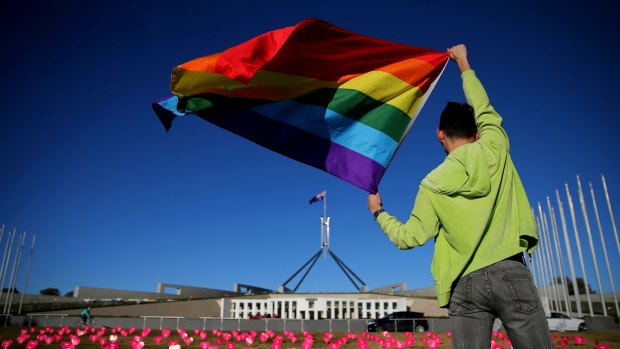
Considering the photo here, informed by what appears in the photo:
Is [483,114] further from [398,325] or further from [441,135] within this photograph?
[398,325]

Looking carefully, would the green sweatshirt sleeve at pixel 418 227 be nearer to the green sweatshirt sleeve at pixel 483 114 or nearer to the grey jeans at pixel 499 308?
the grey jeans at pixel 499 308

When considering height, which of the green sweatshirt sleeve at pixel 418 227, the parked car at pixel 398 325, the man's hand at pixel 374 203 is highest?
the man's hand at pixel 374 203

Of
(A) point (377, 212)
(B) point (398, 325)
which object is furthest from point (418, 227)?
(B) point (398, 325)

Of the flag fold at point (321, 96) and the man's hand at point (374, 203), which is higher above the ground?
the flag fold at point (321, 96)

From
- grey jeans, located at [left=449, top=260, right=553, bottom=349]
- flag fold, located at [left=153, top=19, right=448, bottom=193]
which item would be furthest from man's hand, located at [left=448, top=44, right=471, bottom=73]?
flag fold, located at [left=153, top=19, right=448, bottom=193]

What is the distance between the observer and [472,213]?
2328 mm


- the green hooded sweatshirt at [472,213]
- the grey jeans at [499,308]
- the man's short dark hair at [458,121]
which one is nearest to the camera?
the grey jeans at [499,308]

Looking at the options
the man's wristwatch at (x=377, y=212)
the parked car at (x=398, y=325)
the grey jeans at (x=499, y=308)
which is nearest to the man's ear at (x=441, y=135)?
the man's wristwatch at (x=377, y=212)

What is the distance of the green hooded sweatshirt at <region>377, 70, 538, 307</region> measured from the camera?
2293mm

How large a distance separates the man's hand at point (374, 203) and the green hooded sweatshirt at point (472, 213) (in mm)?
428

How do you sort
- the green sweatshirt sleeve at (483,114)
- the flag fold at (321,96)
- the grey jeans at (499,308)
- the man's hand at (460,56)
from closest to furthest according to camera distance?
1. the grey jeans at (499,308)
2. the green sweatshirt sleeve at (483,114)
3. the man's hand at (460,56)
4. the flag fold at (321,96)

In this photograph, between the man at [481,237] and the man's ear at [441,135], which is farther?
the man's ear at [441,135]

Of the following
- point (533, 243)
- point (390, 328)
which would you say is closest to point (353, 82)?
point (533, 243)

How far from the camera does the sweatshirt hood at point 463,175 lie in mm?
2342
